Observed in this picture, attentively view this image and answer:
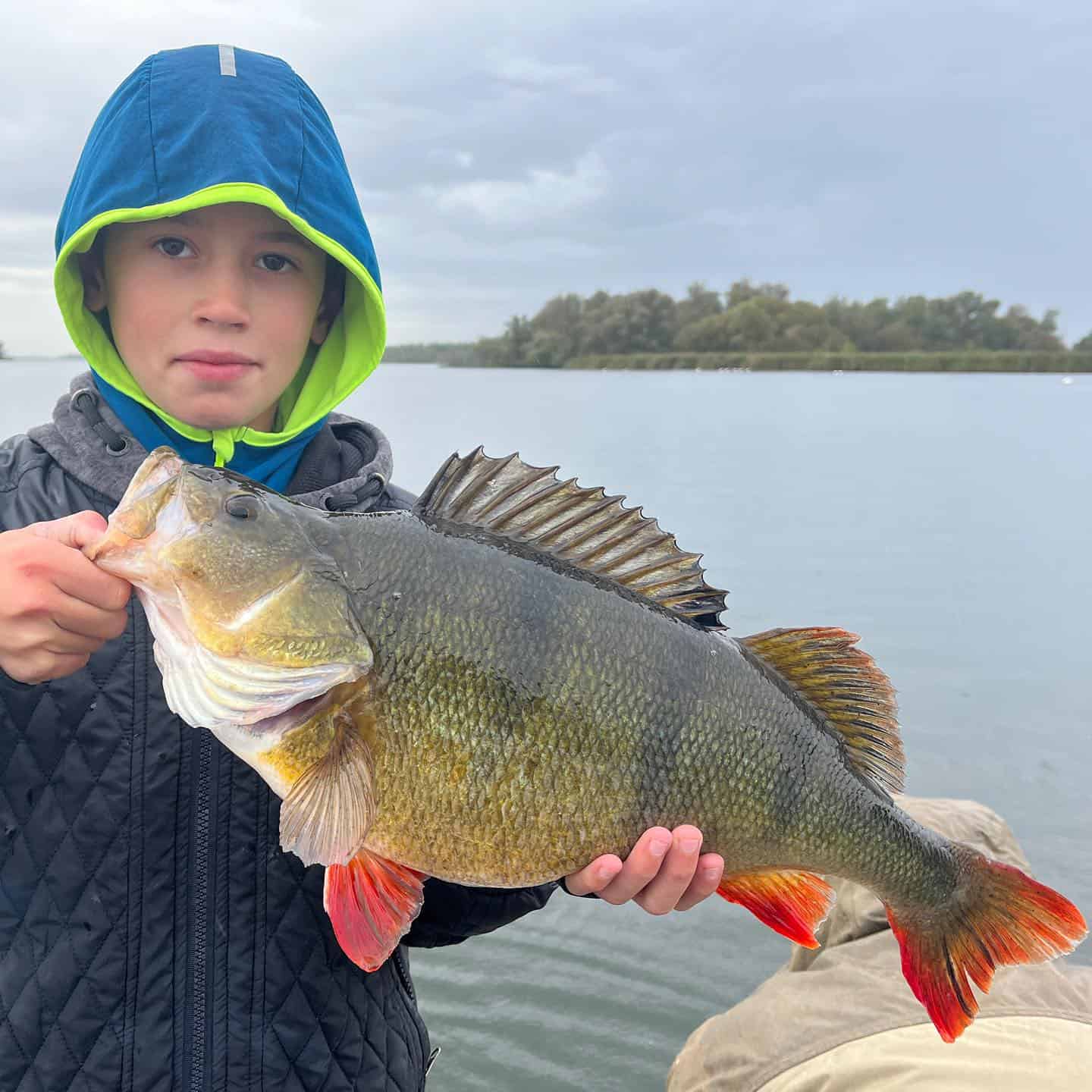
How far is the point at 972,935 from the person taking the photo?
2195 mm

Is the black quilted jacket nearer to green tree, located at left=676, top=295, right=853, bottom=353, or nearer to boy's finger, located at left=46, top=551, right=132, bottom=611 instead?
boy's finger, located at left=46, top=551, right=132, bottom=611

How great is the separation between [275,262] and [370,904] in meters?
1.37

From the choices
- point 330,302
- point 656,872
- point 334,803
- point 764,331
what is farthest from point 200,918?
point 764,331

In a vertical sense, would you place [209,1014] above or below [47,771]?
below

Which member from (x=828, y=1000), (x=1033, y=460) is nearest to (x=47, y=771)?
(x=828, y=1000)

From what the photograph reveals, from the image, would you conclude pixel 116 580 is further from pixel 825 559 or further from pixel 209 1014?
pixel 825 559

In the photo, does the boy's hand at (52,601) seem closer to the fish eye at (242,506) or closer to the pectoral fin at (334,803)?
the fish eye at (242,506)

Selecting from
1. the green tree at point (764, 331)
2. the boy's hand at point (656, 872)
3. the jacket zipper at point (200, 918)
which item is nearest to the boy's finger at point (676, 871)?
the boy's hand at point (656, 872)

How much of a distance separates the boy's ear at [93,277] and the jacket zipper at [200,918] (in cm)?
108

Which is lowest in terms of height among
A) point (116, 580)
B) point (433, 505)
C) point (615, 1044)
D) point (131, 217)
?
point (615, 1044)

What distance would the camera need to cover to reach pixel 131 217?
79.1 inches

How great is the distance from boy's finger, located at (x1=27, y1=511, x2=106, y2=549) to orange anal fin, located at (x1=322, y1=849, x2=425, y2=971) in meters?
0.70

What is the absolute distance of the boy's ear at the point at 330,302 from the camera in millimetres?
2512

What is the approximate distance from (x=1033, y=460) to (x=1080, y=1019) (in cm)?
1754
